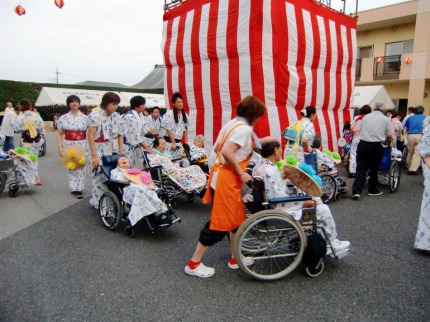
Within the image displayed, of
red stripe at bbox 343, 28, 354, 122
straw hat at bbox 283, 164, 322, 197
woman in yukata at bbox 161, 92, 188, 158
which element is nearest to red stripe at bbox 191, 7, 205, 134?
woman in yukata at bbox 161, 92, 188, 158

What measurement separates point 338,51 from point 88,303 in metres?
7.85

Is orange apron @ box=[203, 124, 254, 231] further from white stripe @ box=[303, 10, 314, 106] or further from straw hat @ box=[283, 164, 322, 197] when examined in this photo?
white stripe @ box=[303, 10, 314, 106]

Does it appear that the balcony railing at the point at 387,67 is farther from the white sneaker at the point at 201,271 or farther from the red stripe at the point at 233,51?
the white sneaker at the point at 201,271

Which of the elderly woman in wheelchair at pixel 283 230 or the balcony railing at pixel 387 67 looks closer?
the elderly woman in wheelchair at pixel 283 230

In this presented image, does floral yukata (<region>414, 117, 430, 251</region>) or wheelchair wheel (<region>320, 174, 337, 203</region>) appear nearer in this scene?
floral yukata (<region>414, 117, 430, 251</region>)

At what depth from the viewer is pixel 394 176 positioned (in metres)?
5.79

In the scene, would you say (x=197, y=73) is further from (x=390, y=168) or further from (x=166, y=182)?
(x=390, y=168)

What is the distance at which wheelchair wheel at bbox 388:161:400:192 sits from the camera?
18.7ft

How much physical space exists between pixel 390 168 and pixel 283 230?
3937mm

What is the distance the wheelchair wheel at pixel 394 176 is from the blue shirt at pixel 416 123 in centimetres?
220

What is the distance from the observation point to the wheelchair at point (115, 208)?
3670 mm

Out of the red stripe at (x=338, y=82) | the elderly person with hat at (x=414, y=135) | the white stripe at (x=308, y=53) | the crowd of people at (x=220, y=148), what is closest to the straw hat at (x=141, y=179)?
the crowd of people at (x=220, y=148)

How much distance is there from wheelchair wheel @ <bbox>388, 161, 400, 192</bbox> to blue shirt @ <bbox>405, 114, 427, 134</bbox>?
2203 millimetres

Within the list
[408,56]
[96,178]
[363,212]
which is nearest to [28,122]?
[96,178]
